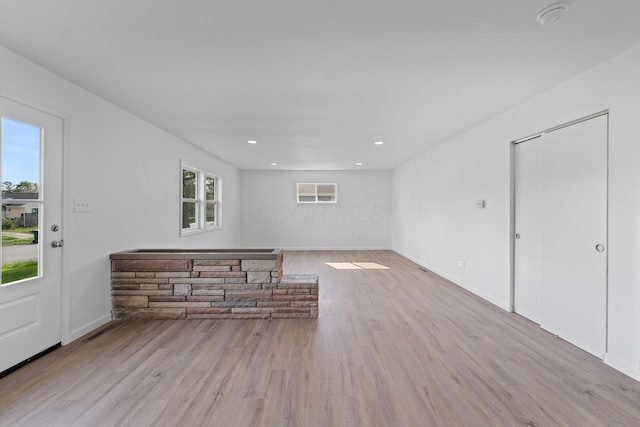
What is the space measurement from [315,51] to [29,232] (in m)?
2.71

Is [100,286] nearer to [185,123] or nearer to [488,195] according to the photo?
[185,123]

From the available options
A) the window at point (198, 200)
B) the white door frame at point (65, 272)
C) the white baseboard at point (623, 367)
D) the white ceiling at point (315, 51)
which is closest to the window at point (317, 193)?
the window at point (198, 200)

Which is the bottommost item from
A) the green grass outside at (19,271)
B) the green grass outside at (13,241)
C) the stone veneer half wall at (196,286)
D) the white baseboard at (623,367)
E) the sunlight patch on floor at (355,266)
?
the white baseboard at (623,367)

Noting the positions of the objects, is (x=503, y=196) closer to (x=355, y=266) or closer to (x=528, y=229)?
(x=528, y=229)

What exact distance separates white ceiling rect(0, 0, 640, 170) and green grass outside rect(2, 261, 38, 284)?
164 cm

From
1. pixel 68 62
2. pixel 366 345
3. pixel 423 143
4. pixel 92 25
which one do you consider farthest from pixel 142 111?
pixel 423 143

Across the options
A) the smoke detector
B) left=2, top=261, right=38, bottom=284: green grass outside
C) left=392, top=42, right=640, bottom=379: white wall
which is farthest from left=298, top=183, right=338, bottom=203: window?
the smoke detector

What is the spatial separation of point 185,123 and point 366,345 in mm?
3602

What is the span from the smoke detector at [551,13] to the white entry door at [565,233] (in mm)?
1260

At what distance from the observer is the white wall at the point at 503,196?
2.19 metres

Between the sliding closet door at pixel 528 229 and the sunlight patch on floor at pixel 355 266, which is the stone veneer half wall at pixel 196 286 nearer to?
the sliding closet door at pixel 528 229

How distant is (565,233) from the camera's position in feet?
9.21

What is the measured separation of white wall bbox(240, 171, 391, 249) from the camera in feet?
28.3

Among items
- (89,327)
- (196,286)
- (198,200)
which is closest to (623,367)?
(196,286)
